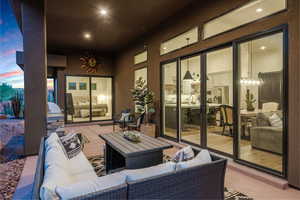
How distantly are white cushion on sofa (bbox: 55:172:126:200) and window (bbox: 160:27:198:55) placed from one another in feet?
12.5

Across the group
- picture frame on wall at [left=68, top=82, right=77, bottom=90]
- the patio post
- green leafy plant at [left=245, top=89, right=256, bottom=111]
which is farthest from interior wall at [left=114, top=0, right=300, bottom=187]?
the patio post

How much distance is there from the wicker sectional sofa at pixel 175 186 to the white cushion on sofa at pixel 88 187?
3.2 inches

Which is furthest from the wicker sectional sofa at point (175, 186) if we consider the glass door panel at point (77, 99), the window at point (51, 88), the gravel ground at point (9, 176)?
the window at point (51, 88)

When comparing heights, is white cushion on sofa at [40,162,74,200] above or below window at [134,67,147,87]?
below

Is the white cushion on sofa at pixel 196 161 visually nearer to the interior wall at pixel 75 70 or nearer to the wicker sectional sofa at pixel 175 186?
the wicker sectional sofa at pixel 175 186

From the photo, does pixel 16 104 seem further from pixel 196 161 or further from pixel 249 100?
pixel 249 100

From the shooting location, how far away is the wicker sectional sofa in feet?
4.04

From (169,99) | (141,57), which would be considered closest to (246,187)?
(169,99)

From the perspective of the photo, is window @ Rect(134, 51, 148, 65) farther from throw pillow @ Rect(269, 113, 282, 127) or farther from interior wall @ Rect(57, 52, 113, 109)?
throw pillow @ Rect(269, 113, 282, 127)

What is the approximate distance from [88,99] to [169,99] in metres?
5.24

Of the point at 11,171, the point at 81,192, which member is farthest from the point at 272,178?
the point at 11,171

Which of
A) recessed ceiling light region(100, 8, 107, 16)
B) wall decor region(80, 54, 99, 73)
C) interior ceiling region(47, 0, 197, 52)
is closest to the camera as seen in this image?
interior ceiling region(47, 0, 197, 52)

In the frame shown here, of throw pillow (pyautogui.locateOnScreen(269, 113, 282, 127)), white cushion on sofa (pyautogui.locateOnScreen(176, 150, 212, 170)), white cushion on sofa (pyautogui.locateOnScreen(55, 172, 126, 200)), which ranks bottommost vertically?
white cushion on sofa (pyautogui.locateOnScreen(55, 172, 126, 200))

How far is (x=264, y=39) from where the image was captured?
3.05 m
